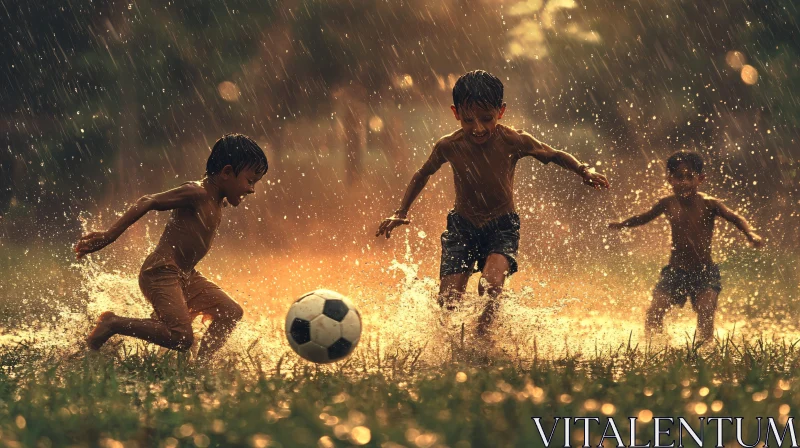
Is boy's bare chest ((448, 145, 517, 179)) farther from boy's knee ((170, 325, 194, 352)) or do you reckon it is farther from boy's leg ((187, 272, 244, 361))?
boy's knee ((170, 325, 194, 352))

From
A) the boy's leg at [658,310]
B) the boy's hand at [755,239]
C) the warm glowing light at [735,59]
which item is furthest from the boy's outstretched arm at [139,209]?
the warm glowing light at [735,59]

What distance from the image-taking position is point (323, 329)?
4.94 metres

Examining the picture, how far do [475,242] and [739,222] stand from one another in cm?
225

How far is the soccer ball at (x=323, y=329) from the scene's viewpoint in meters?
4.93

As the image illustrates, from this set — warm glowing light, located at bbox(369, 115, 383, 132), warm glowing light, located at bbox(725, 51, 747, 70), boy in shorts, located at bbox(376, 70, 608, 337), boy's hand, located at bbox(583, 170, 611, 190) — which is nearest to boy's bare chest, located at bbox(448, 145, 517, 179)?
boy in shorts, located at bbox(376, 70, 608, 337)

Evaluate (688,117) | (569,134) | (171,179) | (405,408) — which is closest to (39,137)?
(171,179)

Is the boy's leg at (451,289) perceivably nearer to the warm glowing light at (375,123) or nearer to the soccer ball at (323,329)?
the soccer ball at (323,329)

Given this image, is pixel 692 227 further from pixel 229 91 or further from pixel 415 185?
pixel 229 91

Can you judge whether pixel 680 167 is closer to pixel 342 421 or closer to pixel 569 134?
pixel 342 421

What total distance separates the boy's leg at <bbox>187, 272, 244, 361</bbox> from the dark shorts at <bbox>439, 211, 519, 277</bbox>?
1375 millimetres

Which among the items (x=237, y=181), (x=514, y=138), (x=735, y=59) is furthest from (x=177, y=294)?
(x=735, y=59)

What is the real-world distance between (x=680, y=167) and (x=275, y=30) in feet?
39.4

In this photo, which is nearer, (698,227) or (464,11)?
(698,227)

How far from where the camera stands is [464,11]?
18.8 meters
